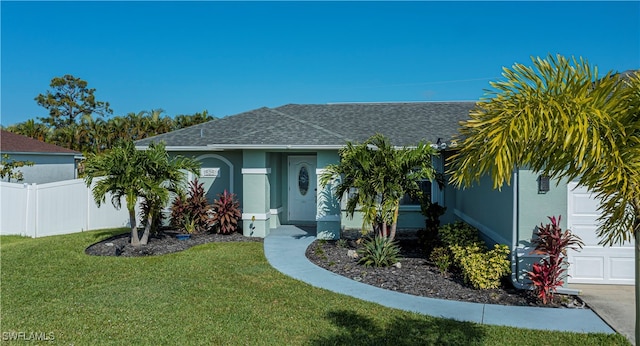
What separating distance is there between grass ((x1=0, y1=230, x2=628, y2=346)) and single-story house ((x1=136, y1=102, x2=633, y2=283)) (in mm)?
2759

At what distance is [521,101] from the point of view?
300cm

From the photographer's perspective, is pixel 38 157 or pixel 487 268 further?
pixel 38 157

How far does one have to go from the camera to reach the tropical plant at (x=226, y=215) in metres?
13.1

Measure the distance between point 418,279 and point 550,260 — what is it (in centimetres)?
246

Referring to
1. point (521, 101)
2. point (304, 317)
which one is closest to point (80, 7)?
point (304, 317)

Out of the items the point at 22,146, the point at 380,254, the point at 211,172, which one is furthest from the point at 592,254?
the point at 22,146

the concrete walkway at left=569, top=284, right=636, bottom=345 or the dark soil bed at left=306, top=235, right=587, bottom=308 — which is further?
the dark soil bed at left=306, top=235, right=587, bottom=308

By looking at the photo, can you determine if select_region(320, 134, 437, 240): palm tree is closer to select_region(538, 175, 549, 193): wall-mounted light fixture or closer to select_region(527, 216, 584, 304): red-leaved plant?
select_region(538, 175, 549, 193): wall-mounted light fixture

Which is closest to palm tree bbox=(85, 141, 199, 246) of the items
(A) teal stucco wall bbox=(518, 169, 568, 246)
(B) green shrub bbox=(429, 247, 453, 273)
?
(B) green shrub bbox=(429, 247, 453, 273)

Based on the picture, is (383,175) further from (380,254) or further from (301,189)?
(301,189)

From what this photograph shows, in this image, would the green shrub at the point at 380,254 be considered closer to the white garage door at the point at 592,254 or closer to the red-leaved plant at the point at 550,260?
the red-leaved plant at the point at 550,260

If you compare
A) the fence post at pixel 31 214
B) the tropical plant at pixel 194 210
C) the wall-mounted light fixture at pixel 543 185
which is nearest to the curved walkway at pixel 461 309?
the wall-mounted light fixture at pixel 543 185

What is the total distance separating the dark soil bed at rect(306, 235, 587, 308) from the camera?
7.33 m

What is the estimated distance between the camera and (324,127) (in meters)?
15.9
